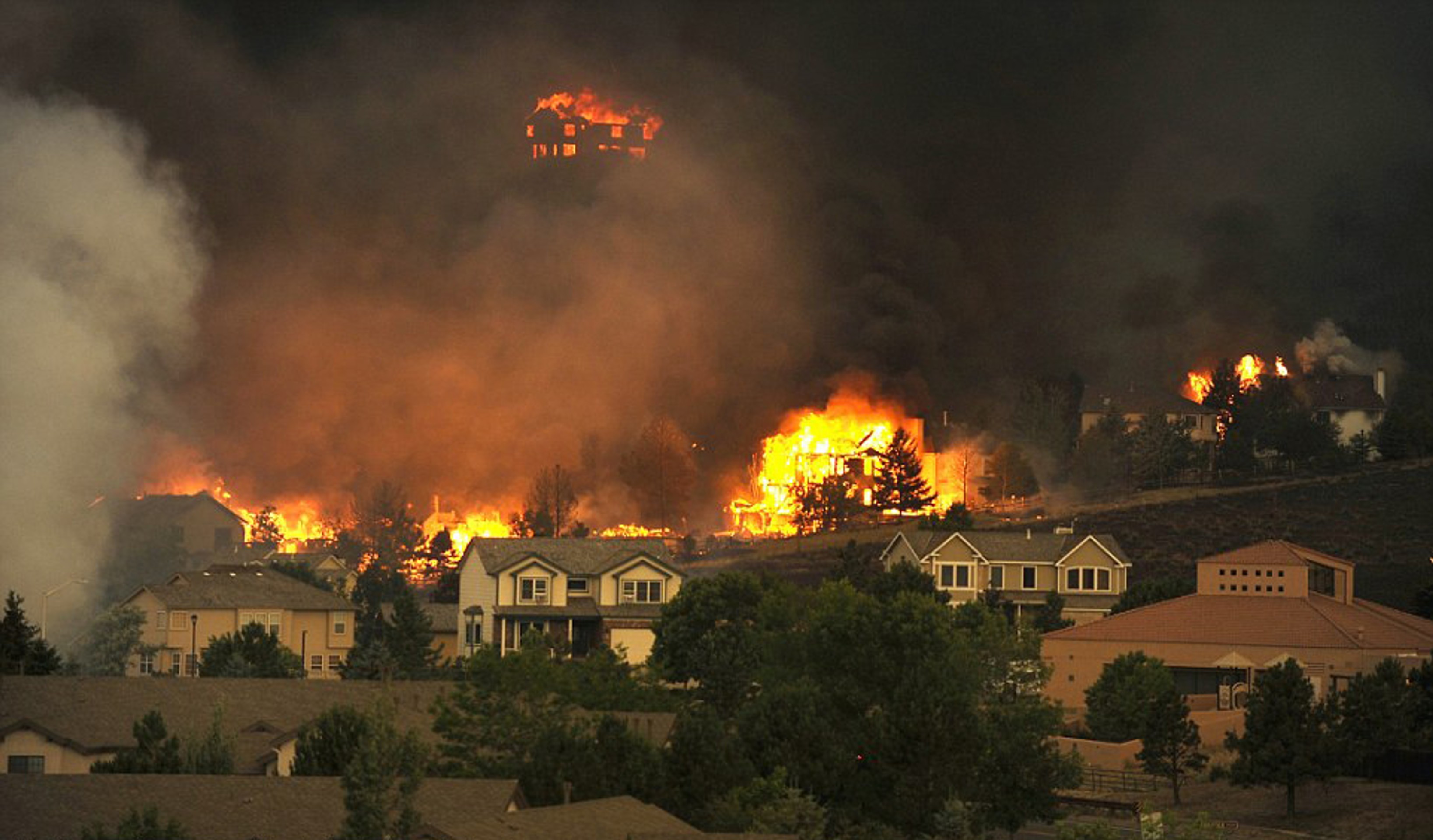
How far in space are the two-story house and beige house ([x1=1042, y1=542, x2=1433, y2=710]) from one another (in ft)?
48.6

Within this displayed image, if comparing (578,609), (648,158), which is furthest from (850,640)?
(648,158)

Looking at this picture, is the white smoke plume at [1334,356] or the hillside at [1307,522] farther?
the white smoke plume at [1334,356]

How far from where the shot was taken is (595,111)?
152 meters

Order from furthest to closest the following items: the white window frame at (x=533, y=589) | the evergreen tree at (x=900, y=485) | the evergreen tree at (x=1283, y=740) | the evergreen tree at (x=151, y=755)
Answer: the evergreen tree at (x=900, y=485) < the white window frame at (x=533, y=589) < the evergreen tree at (x=1283, y=740) < the evergreen tree at (x=151, y=755)

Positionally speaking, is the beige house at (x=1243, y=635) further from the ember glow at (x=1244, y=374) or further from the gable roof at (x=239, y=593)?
the ember glow at (x=1244, y=374)

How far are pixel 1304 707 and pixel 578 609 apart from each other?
31.1 metres

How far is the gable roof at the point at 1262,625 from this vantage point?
83.4 metres

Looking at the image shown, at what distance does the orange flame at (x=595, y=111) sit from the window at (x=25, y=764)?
96.5 meters

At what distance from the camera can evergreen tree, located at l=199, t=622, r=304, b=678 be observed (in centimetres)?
7444

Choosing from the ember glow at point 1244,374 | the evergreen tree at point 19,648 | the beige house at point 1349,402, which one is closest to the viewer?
the evergreen tree at point 19,648

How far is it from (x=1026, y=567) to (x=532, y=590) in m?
19.8

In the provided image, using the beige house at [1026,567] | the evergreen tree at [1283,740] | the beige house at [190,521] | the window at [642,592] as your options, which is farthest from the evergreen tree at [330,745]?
the beige house at [190,521]

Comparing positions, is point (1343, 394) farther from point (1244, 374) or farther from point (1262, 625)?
point (1262, 625)

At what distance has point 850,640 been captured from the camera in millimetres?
71312
